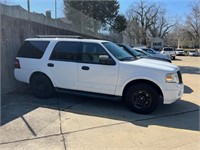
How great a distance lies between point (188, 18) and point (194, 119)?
73.4 m

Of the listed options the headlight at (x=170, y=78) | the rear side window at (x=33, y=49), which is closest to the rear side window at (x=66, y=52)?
the rear side window at (x=33, y=49)

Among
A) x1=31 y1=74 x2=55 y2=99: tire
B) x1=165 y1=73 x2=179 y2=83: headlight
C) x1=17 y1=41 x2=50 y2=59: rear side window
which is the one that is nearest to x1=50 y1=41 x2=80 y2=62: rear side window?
x1=17 y1=41 x2=50 y2=59: rear side window

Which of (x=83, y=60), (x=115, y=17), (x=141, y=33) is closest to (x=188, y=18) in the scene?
(x=141, y=33)

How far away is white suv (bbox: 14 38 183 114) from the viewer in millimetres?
6547

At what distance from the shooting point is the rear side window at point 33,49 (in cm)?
789

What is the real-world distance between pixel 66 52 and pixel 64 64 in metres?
0.36

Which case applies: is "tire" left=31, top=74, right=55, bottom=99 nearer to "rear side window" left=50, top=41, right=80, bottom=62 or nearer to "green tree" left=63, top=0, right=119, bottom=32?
"rear side window" left=50, top=41, right=80, bottom=62

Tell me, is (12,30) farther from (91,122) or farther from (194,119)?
(194,119)

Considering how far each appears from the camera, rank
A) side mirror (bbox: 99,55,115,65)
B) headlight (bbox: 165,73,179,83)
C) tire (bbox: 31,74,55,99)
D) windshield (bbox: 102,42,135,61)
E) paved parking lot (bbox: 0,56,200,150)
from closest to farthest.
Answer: paved parking lot (bbox: 0,56,200,150) → headlight (bbox: 165,73,179,83) → side mirror (bbox: 99,55,115,65) → windshield (bbox: 102,42,135,61) → tire (bbox: 31,74,55,99)

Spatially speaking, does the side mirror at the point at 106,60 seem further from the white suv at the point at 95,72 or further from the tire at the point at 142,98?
the tire at the point at 142,98

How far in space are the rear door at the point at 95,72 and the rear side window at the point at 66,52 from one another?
0.77ft

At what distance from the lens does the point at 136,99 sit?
6.71 metres

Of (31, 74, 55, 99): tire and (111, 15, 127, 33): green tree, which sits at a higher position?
(111, 15, 127, 33): green tree

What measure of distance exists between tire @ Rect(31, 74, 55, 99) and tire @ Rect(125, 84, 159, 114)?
2.38 m
